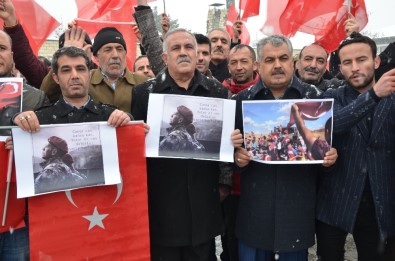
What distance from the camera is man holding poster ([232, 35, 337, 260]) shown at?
279 centimetres

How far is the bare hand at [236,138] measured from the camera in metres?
2.74

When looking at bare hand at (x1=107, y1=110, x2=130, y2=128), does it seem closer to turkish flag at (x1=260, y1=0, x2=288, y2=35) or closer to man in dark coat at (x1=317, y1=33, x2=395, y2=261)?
man in dark coat at (x1=317, y1=33, x2=395, y2=261)

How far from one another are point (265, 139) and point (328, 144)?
1.44 ft

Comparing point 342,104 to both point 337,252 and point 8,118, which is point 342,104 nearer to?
point 337,252

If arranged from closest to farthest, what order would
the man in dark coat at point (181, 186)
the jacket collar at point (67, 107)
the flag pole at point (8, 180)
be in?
the flag pole at point (8, 180) < the jacket collar at point (67, 107) < the man in dark coat at point (181, 186)

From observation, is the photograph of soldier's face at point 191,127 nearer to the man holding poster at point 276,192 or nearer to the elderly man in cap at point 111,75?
the man holding poster at point 276,192

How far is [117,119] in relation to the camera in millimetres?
2590

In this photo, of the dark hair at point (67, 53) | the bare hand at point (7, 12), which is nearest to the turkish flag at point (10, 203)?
the dark hair at point (67, 53)

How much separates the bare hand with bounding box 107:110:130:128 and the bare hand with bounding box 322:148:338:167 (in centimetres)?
139

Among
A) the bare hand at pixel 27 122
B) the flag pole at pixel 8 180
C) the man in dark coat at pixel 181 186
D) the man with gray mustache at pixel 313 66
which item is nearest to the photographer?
the bare hand at pixel 27 122

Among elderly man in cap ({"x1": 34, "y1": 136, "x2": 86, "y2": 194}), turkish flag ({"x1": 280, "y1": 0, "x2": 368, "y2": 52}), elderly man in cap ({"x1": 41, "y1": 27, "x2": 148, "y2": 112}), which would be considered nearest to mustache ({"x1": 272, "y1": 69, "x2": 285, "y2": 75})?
elderly man in cap ({"x1": 41, "y1": 27, "x2": 148, "y2": 112})

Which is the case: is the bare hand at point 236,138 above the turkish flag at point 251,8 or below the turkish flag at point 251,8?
below

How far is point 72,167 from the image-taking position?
8.42 feet

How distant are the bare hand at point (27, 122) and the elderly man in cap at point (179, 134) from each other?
2.73 feet
